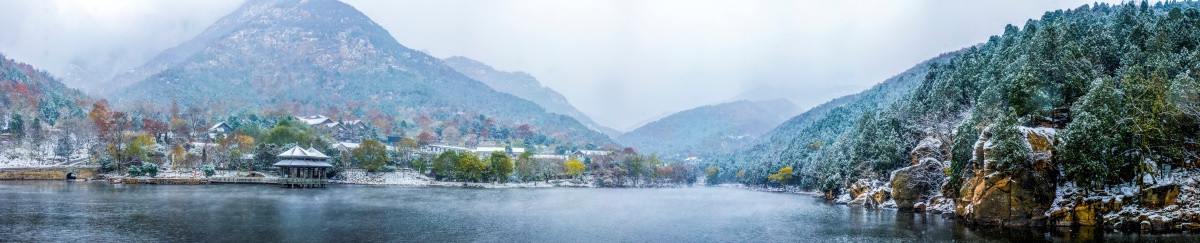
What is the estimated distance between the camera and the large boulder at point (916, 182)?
54.8m

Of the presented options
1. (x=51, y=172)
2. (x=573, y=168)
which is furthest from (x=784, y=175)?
(x=51, y=172)

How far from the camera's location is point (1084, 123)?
3541cm

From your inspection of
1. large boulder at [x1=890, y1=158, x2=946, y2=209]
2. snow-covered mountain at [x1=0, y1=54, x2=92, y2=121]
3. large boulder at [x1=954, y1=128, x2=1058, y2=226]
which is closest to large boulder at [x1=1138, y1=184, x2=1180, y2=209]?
large boulder at [x1=954, y1=128, x2=1058, y2=226]

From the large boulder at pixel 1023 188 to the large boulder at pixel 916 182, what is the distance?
14.7 meters

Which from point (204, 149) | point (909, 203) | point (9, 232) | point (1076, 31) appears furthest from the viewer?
point (204, 149)

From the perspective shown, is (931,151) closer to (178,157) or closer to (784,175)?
(784,175)

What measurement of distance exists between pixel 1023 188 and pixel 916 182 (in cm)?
1607

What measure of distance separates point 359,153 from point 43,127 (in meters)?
50.9

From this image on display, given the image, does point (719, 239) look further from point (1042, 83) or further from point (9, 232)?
point (9, 232)

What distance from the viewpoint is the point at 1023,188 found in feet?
127

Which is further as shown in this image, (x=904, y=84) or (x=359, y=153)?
(x=904, y=84)

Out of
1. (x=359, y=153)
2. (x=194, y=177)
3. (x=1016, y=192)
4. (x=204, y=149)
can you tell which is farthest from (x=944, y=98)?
(x=204, y=149)

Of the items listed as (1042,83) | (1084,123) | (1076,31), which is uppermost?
(1076,31)

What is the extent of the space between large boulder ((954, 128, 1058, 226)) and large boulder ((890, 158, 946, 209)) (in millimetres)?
14709
